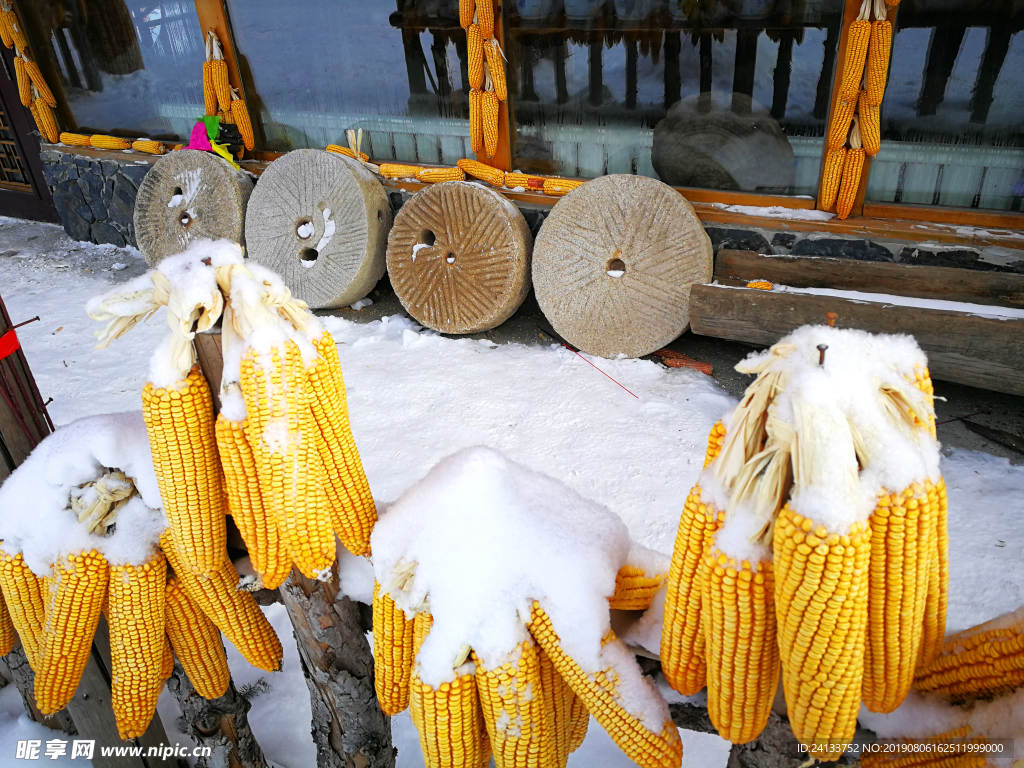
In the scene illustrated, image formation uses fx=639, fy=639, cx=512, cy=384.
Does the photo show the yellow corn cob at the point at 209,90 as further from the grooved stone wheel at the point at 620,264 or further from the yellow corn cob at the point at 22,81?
the grooved stone wheel at the point at 620,264

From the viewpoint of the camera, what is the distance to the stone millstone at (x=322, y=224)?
5125 mm

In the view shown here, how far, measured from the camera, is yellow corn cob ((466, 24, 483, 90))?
4793 millimetres

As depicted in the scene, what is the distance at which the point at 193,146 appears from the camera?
5977 mm

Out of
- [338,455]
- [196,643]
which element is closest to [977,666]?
[338,455]

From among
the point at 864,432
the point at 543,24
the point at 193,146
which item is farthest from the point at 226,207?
the point at 864,432

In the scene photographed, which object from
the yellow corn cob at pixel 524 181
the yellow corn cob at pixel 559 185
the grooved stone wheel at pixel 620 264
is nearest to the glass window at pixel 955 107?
the grooved stone wheel at pixel 620 264

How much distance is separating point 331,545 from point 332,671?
0.50 meters

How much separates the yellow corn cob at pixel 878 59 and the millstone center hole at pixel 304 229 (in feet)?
13.4

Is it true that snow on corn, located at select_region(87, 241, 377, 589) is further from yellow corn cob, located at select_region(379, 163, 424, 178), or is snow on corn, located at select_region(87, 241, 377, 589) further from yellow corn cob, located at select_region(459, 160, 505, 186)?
yellow corn cob, located at select_region(379, 163, 424, 178)

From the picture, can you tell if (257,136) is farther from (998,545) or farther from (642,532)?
(998,545)

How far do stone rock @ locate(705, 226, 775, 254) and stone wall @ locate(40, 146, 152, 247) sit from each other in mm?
5794

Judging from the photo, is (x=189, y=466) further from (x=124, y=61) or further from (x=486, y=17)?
(x=124, y=61)

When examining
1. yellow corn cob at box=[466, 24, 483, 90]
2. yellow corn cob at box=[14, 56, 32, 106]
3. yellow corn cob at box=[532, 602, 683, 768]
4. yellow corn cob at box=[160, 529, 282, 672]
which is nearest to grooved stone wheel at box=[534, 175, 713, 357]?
yellow corn cob at box=[466, 24, 483, 90]

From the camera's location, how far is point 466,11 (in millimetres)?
4738
